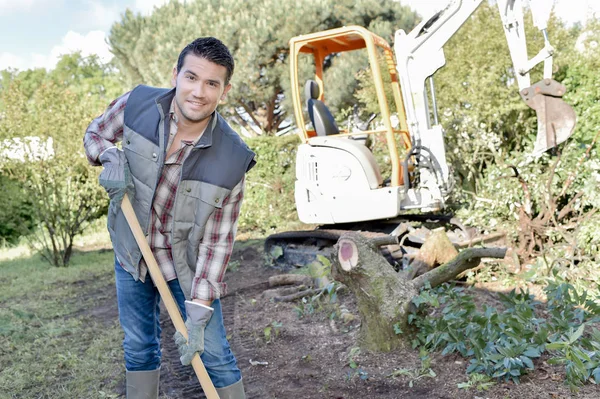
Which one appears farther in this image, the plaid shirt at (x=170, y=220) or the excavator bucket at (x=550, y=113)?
the excavator bucket at (x=550, y=113)

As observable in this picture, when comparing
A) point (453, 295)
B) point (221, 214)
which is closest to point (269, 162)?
point (453, 295)

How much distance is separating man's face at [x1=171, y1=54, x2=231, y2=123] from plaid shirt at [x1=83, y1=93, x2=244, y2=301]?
0.34 feet

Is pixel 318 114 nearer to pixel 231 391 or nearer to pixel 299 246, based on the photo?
pixel 299 246

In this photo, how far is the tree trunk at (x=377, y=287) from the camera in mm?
3436

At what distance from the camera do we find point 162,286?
2395mm

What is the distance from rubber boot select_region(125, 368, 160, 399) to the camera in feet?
8.53

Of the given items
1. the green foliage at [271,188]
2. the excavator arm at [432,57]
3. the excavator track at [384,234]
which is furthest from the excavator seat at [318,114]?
the green foliage at [271,188]

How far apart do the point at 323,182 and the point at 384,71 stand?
3.28 m

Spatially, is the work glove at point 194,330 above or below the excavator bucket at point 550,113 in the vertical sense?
→ below

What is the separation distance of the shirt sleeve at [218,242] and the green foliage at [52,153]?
594 centimetres

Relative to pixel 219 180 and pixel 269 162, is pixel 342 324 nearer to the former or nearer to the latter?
pixel 219 180

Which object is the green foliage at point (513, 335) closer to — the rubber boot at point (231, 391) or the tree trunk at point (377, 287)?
the tree trunk at point (377, 287)

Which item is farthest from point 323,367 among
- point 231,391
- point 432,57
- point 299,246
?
point 432,57

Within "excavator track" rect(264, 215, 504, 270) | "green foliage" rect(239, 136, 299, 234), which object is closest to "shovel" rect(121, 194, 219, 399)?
"excavator track" rect(264, 215, 504, 270)
